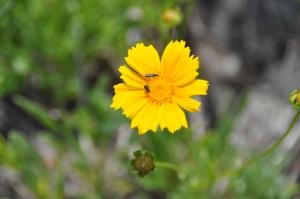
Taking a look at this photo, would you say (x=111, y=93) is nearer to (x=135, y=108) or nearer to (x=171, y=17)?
(x=171, y=17)

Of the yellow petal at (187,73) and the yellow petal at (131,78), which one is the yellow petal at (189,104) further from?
the yellow petal at (131,78)

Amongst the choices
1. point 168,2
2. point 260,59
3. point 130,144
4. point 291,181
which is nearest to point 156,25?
point 260,59

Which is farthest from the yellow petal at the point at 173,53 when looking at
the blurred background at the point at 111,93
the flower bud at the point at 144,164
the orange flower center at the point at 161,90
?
the blurred background at the point at 111,93

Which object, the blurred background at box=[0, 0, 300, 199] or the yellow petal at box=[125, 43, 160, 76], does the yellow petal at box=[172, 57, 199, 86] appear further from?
the blurred background at box=[0, 0, 300, 199]

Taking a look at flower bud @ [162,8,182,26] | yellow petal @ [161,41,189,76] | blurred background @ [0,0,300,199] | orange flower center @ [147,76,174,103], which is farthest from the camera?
blurred background @ [0,0,300,199]

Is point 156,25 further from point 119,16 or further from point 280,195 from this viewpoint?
point 280,195

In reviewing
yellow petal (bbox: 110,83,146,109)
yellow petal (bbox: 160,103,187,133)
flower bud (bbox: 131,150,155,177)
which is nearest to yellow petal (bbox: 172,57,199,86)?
yellow petal (bbox: 160,103,187,133)
